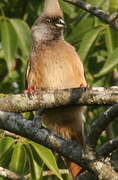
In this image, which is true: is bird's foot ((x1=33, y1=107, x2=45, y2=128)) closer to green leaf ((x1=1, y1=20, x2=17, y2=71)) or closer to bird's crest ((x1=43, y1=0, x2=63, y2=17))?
green leaf ((x1=1, y1=20, x2=17, y2=71))

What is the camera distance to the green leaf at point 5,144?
4.33 meters

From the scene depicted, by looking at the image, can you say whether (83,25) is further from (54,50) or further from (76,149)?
(76,149)

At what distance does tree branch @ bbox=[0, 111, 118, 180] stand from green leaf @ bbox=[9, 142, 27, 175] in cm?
43

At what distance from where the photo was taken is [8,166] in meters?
4.40

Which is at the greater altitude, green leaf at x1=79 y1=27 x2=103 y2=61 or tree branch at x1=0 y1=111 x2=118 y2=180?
green leaf at x1=79 y1=27 x2=103 y2=61

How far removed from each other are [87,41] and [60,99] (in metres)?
1.31

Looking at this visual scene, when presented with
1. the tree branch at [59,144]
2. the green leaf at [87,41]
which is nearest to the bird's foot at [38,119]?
the tree branch at [59,144]

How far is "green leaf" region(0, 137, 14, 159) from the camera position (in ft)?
14.2

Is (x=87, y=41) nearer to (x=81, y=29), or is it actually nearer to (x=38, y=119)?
(x=81, y=29)

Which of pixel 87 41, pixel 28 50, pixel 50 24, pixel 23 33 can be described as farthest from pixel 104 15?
pixel 28 50

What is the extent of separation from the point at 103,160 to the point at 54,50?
1.62m

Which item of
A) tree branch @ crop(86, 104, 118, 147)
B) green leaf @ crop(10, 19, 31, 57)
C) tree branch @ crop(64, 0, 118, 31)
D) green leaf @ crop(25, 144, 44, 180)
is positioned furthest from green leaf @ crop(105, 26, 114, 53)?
tree branch @ crop(86, 104, 118, 147)

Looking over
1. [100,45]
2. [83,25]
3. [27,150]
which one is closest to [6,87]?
[100,45]

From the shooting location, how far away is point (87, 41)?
5117 millimetres
